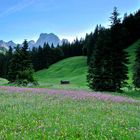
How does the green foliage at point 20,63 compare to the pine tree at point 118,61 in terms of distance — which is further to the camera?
the green foliage at point 20,63

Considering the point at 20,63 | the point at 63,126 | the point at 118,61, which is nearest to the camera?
the point at 63,126

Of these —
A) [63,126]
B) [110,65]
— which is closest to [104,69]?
[110,65]

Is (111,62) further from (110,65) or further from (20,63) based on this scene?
(20,63)

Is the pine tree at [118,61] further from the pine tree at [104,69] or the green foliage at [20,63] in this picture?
the green foliage at [20,63]

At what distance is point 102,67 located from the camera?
2035 inches

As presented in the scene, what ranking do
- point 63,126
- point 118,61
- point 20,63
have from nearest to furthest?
point 63,126, point 118,61, point 20,63

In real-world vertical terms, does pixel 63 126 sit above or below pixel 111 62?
below

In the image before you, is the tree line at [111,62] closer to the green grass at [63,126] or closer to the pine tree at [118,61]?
the pine tree at [118,61]

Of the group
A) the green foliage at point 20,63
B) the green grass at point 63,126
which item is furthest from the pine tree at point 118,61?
the green grass at point 63,126

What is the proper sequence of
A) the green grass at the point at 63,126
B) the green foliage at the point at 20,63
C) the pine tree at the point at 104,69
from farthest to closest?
1. the green foliage at the point at 20,63
2. the pine tree at the point at 104,69
3. the green grass at the point at 63,126

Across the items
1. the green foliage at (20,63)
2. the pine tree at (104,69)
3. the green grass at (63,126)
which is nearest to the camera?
the green grass at (63,126)

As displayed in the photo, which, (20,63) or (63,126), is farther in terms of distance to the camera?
(20,63)

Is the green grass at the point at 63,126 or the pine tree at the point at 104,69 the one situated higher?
the pine tree at the point at 104,69

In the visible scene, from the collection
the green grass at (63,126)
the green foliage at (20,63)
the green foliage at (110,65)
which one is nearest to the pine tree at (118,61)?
the green foliage at (110,65)
